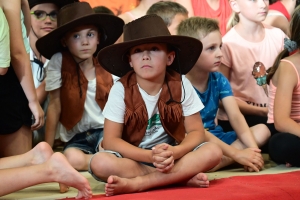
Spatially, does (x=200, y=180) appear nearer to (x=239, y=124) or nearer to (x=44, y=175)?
(x=44, y=175)

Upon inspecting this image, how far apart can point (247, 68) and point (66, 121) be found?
1.03m

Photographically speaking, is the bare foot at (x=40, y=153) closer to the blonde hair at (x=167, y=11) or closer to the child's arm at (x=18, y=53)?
the child's arm at (x=18, y=53)

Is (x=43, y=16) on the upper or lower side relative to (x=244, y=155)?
upper

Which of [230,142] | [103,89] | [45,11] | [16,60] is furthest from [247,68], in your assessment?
[16,60]

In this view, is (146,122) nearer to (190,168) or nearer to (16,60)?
(190,168)

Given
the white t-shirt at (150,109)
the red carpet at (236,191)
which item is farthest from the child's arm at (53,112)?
the red carpet at (236,191)

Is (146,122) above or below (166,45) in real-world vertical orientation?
below

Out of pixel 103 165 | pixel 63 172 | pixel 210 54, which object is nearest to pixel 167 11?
pixel 210 54

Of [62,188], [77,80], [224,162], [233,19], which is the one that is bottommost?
[224,162]

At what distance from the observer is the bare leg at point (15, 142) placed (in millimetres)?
2062

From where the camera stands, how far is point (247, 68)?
295 centimetres

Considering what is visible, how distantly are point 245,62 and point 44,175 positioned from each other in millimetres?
1581

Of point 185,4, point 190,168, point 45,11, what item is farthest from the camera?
point 185,4

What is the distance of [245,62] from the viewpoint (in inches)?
117
